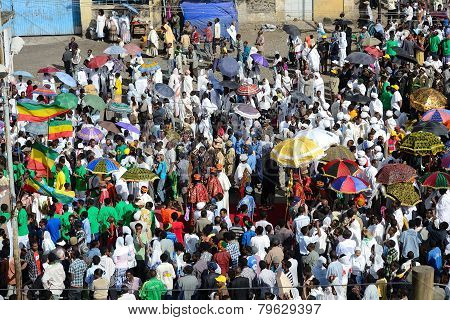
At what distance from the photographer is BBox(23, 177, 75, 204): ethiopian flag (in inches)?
771

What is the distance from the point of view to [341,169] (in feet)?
68.0

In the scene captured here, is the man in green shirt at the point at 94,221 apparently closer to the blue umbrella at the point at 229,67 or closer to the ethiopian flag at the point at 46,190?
the ethiopian flag at the point at 46,190

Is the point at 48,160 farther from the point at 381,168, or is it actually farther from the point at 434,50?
the point at 434,50

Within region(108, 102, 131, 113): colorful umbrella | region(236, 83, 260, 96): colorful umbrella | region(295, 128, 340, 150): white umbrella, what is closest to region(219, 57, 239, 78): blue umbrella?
region(236, 83, 260, 96): colorful umbrella

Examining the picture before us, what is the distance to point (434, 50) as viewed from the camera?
95.9ft

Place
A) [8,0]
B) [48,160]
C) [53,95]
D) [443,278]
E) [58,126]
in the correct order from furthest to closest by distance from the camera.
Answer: [8,0] < [53,95] < [58,126] < [48,160] < [443,278]

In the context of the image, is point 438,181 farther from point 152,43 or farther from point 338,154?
point 152,43

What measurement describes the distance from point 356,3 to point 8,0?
9801mm

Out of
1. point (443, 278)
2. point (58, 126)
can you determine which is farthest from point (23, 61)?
point (443, 278)

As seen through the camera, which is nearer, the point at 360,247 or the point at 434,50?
the point at 360,247

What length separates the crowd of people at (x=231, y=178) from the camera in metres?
17.9

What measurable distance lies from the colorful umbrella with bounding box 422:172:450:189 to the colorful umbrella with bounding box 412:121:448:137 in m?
2.47

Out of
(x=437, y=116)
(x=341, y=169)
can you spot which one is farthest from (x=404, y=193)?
(x=437, y=116)

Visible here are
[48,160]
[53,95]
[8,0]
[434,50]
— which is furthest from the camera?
[8,0]
